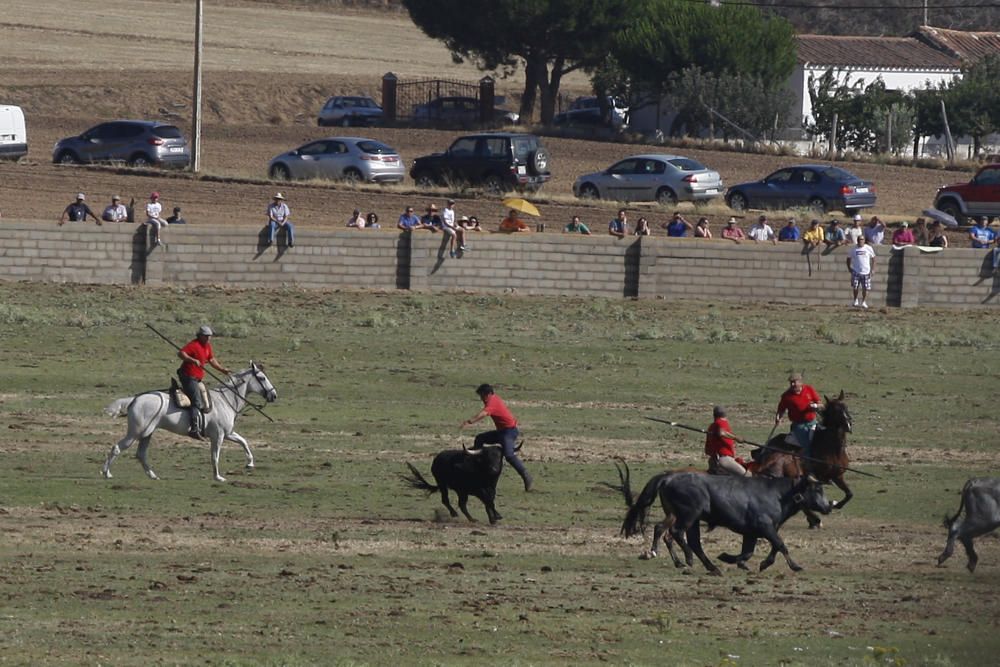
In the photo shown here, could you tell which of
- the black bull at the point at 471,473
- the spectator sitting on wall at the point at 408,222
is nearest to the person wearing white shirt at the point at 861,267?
the spectator sitting on wall at the point at 408,222

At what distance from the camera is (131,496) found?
19672 millimetres

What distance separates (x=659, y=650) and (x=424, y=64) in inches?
3341

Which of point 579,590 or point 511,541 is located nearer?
point 579,590

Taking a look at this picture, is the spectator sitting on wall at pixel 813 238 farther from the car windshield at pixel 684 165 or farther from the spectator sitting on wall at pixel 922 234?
the car windshield at pixel 684 165

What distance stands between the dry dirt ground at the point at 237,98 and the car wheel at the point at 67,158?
784 millimetres

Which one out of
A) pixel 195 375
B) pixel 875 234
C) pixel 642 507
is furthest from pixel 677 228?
pixel 642 507

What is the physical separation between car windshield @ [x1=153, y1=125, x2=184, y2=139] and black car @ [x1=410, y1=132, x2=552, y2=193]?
837cm

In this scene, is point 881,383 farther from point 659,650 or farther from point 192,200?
point 192,200

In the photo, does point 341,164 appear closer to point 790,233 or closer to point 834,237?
point 790,233

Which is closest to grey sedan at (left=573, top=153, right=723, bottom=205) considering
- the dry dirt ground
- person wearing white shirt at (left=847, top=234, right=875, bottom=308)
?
the dry dirt ground

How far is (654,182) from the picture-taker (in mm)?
50656

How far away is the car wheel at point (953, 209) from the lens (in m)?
49.3

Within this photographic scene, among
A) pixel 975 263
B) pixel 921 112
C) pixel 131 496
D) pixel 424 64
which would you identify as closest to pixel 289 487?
pixel 131 496

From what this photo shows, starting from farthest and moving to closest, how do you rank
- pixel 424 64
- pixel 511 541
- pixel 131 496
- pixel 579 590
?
1. pixel 424 64
2. pixel 131 496
3. pixel 511 541
4. pixel 579 590
